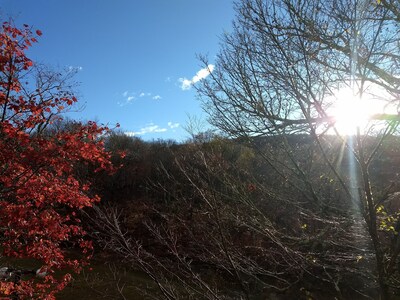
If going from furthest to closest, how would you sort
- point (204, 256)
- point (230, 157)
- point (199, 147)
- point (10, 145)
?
1. point (10, 145)
2. point (230, 157)
3. point (199, 147)
4. point (204, 256)

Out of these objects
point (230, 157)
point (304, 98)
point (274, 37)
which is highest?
point (274, 37)

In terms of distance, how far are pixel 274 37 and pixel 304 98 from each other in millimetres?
647

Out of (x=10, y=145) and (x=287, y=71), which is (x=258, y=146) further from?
(x=10, y=145)

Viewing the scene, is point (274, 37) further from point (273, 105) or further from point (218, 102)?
point (218, 102)

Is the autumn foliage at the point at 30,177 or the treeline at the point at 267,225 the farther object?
the autumn foliage at the point at 30,177

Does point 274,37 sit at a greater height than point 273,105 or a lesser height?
greater

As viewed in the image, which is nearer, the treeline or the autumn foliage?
the treeline

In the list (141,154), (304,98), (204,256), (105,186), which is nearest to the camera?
(304,98)

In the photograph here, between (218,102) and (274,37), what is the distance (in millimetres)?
1034

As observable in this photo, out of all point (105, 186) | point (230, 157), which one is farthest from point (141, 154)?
point (230, 157)

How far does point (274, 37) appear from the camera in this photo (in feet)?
10.9

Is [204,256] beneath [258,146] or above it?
beneath

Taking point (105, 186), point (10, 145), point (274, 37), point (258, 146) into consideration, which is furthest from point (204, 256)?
point (105, 186)

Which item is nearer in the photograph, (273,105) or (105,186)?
(273,105)
